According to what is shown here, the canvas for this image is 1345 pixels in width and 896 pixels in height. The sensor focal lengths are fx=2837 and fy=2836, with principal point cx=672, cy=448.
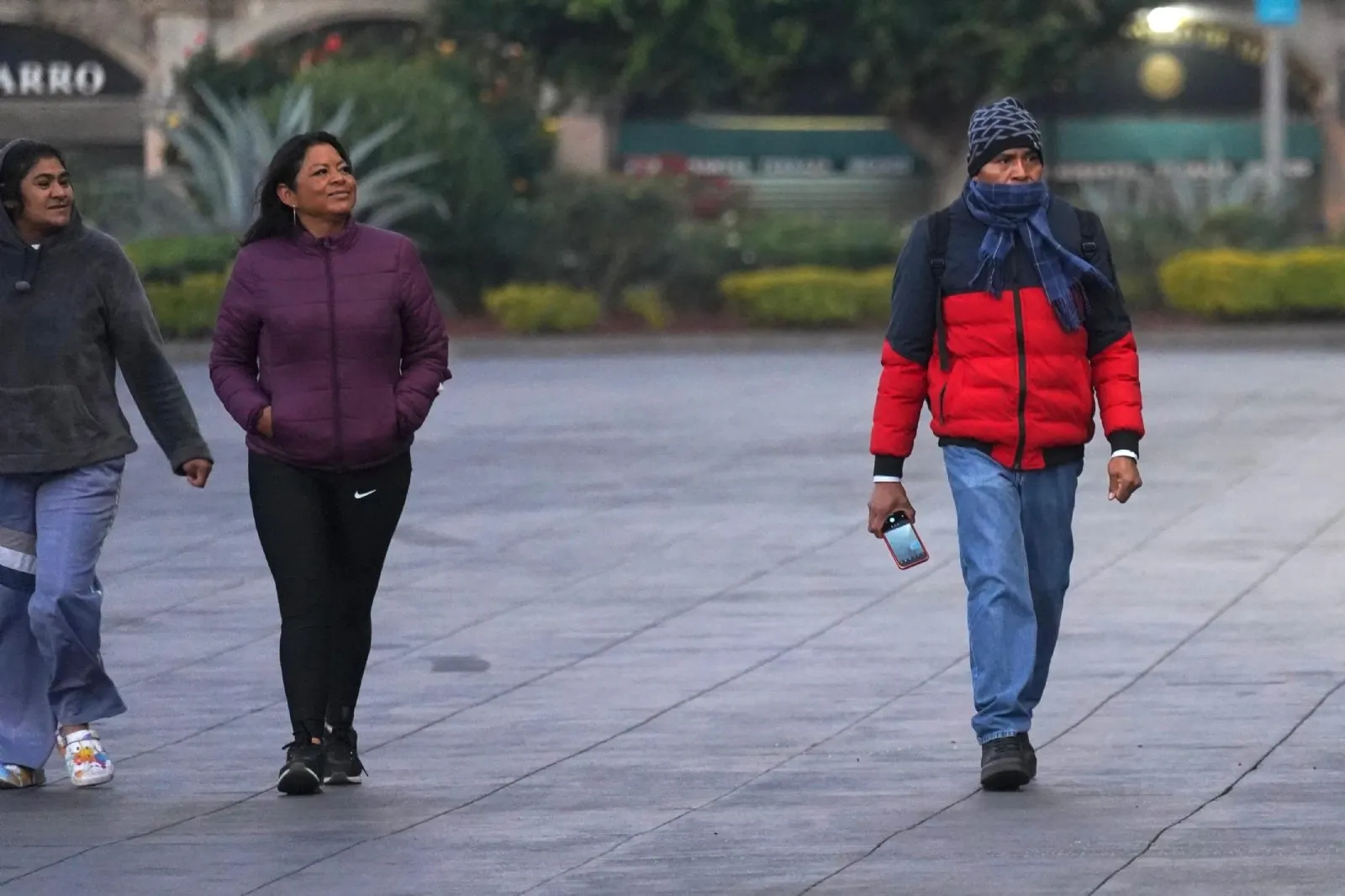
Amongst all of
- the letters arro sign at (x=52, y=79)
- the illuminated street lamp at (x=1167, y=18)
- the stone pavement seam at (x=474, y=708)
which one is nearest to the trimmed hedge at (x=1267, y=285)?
the stone pavement seam at (x=474, y=708)

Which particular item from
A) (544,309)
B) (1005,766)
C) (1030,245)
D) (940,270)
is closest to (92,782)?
(1005,766)

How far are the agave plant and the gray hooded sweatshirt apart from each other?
19152 millimetres

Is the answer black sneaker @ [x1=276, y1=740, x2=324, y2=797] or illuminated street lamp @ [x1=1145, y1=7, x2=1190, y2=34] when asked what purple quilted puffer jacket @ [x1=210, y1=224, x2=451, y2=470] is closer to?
black sneaker @ [x1=276, y1=740, x2=324, y2=797]

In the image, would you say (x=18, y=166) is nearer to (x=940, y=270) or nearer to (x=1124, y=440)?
(x=940, y=270)

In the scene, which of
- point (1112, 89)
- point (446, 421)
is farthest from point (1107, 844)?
point (1112, 89)

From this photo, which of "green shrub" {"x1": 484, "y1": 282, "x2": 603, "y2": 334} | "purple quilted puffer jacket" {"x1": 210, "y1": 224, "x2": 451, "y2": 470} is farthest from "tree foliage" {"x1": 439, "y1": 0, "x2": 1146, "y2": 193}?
"purple quilted puffer jacket" {"x1": 210, "y1": 224, "x2": 451, "y2": 470}

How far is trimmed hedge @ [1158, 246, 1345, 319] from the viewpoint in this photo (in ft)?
84.1

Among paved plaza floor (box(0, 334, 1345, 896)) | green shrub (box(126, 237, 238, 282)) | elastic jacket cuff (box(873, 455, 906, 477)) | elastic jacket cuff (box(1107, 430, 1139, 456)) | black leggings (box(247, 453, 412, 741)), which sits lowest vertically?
green shrub (box(126, 237, 238, 282))

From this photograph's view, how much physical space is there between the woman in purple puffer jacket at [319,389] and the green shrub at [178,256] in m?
18.3

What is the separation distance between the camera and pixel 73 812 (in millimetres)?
6637

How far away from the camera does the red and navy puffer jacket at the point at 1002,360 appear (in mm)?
6656

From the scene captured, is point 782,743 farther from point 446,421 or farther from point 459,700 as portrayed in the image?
point 446,421

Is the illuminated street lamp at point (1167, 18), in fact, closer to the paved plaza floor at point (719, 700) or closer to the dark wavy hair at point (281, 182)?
the paved plaza floor at point (719, 700)

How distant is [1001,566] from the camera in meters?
6.66
